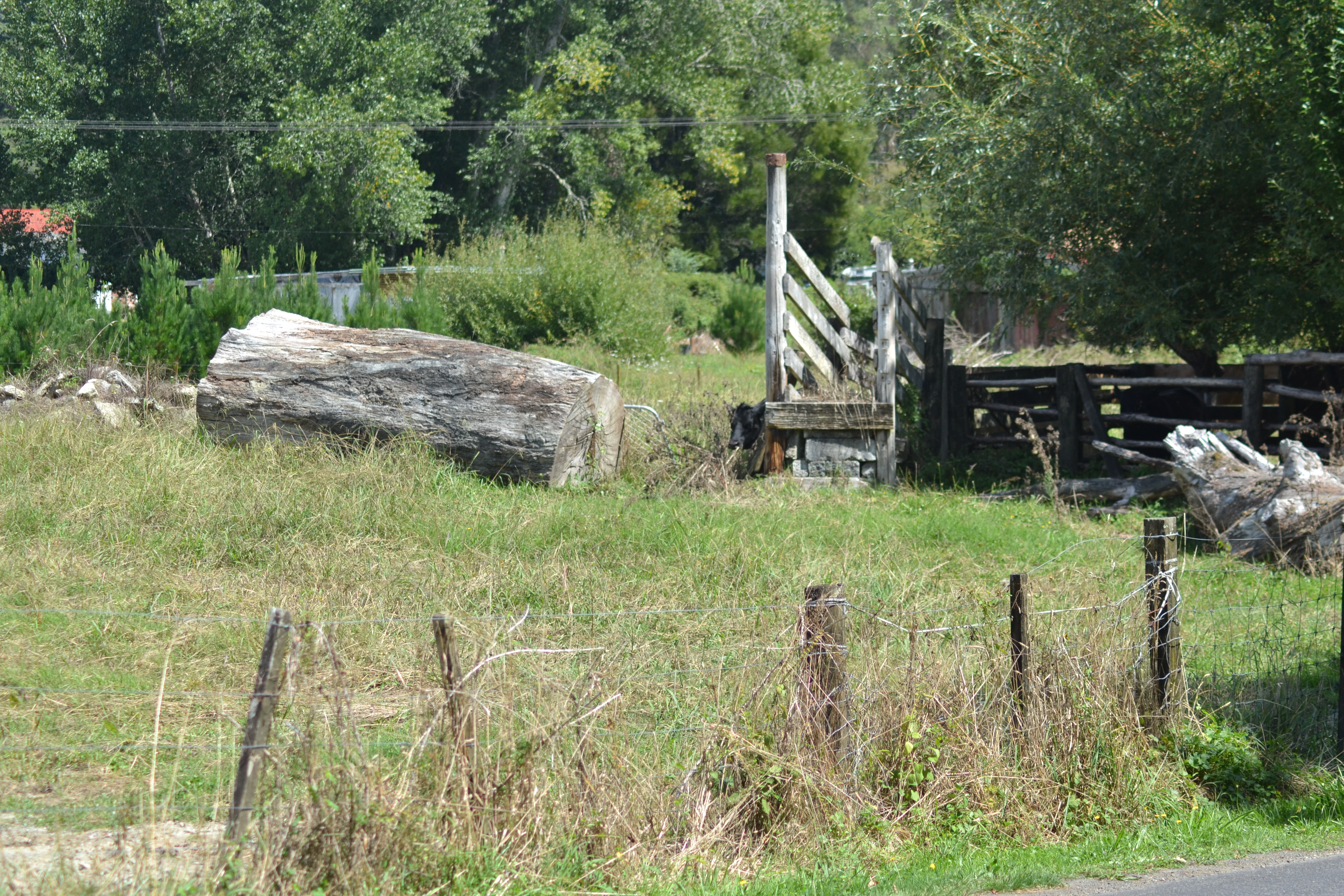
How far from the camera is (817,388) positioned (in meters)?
11.6

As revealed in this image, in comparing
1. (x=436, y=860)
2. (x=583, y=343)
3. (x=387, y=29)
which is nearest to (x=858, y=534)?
(x=436, y=860)

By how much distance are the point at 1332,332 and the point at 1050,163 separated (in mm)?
3082

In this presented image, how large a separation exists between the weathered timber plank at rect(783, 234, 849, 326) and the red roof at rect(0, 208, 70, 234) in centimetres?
2711

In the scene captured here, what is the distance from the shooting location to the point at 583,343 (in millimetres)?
19625

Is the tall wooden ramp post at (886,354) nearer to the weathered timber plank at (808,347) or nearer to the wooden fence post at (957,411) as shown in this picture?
the weathered timber plank at (808,347)

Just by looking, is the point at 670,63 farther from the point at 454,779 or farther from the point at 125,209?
the point at 454,779

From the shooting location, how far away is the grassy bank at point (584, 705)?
4.07 m

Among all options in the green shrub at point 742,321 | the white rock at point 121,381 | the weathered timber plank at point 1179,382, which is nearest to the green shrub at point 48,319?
the white rock at point 121,381

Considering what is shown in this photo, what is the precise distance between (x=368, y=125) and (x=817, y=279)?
23.3m

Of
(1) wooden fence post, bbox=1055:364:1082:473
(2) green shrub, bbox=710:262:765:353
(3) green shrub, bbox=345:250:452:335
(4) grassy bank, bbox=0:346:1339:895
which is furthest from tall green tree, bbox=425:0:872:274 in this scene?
(4) grassy bank, bbox=0:346:1339:895

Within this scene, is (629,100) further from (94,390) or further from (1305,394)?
(1305,394)

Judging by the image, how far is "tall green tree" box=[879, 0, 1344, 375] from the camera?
382 inches

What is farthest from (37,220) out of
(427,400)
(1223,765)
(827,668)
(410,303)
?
(1223,765)

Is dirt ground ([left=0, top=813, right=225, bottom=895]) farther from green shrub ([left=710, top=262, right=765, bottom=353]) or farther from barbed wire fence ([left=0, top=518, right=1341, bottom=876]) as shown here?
green shrub ([left=710, top=262, right=765, bottom=353])
